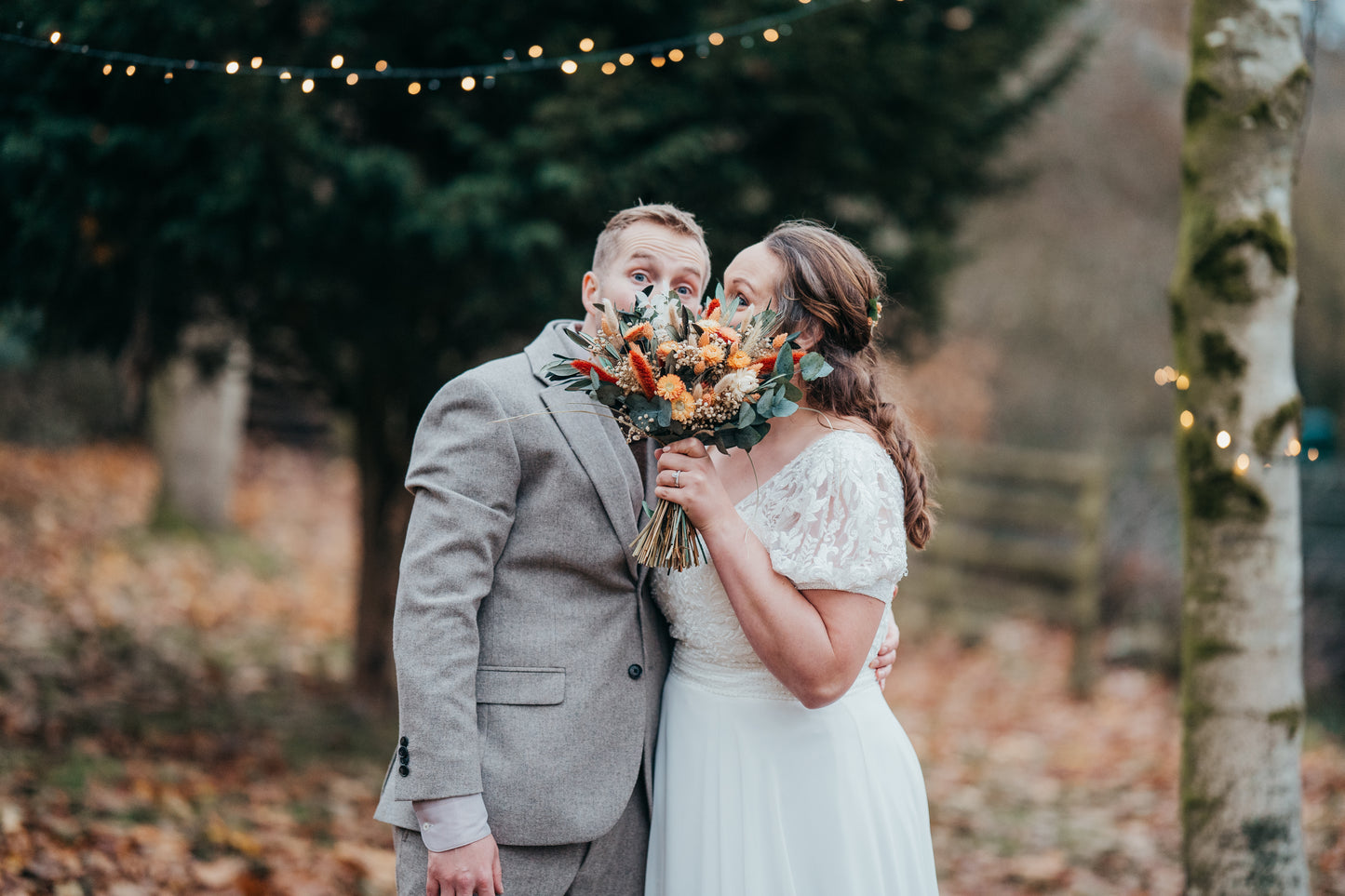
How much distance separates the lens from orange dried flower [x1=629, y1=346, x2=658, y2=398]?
6.10 ft

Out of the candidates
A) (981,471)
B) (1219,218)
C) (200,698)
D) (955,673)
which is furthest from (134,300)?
(981,471)

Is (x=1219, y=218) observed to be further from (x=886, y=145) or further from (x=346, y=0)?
(x=346, y=0)

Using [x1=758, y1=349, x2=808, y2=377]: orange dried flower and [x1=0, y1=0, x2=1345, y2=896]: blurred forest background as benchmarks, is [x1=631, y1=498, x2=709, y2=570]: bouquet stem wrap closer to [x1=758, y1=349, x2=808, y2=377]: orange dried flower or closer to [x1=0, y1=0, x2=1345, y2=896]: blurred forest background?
[x1=758, y1=349, x2=808, y2=377]: orange dried flower

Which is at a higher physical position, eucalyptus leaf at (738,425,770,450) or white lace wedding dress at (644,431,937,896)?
eucalyptus leaf at (738,425,770,450)

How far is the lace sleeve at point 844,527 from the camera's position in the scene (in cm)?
200

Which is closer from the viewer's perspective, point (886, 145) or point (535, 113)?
point (535, 113)

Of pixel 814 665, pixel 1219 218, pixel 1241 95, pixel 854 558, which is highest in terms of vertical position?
pixel 1241 95

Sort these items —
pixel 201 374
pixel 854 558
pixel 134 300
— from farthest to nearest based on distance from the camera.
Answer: pixel 201 374
pixel 134 300
pixel 854 558

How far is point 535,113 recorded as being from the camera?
3943 mm

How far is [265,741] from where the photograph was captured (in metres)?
4.87

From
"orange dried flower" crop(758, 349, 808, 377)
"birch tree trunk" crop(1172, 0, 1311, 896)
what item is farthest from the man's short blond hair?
"birch tree trunk" crop(1172, 0, 1311, 896)

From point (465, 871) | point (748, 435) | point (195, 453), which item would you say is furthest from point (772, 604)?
point (195, 453)

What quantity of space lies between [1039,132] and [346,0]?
9051mm

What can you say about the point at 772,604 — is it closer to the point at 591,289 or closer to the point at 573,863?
the point at 573,863
